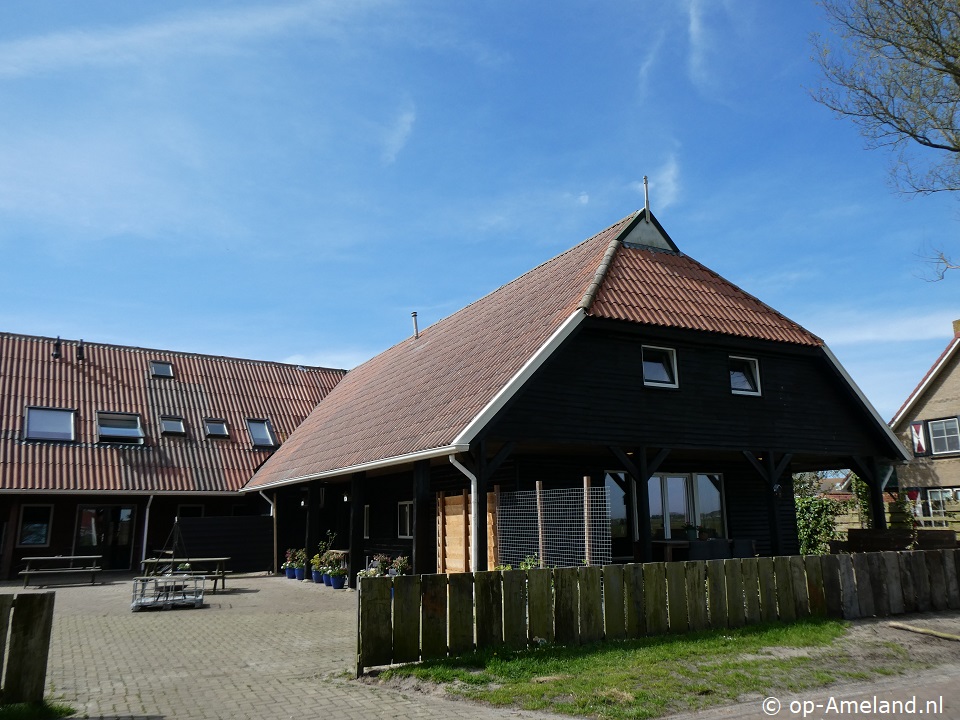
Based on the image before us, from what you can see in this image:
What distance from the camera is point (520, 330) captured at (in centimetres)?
1511

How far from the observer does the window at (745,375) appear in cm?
1600

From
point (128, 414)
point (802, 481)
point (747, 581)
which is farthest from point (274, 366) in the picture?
point (802, 481)

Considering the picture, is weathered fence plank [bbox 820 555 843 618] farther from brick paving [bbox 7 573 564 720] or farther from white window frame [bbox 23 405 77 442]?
white window frame [bbox 23 405 77 442]

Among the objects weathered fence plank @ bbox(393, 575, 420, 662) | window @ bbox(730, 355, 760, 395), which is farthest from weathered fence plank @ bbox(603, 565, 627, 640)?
window @ bbox(730, 355, 760, 395)

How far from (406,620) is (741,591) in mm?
4730

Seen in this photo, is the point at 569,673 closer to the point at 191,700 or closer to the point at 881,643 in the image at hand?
the point at 191,700

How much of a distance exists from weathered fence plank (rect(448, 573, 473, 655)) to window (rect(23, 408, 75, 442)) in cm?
1941

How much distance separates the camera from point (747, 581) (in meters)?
10.2

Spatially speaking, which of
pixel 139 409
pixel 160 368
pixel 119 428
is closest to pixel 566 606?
pixel 119 428

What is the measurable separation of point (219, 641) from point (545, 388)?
6.65m

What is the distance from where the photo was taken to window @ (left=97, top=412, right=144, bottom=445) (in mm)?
24266

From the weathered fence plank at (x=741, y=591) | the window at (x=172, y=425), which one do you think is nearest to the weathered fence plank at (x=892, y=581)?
the weathered fence plank at (x=741, y=591)

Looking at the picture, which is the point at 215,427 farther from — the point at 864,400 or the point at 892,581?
the point at 892,581

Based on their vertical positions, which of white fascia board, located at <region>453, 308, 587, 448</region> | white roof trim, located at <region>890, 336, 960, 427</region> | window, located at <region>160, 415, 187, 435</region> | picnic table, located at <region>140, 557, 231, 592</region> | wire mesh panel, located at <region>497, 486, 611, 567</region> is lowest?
picnic table, located at <region>140, 557, 231, 592</region>
